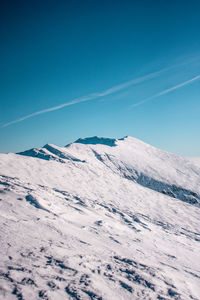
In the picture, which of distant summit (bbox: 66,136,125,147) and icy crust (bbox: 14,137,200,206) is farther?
distant summit (bbox: 66,136,125,147)

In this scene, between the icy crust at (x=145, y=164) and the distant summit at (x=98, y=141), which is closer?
the icy crust at (x=145, y=164)

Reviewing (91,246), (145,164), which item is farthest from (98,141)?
(91,246)

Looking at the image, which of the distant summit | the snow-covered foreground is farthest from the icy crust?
the snow-covered foreground

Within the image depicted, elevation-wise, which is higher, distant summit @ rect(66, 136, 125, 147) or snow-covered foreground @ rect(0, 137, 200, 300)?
distant summit @ rect(66, 136, 125, 147)

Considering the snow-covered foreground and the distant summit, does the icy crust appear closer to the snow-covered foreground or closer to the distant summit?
the distant summit

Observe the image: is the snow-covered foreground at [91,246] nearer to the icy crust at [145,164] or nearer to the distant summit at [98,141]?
the icy crust at [145,164]

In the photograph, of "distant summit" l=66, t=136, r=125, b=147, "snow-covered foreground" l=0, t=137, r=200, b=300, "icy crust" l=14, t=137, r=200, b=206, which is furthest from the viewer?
"distant summit" l=66, t=136, r=125, b=147

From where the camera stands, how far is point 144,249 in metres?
10.9

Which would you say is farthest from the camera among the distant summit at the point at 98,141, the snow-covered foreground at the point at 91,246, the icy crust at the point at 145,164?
the distant summit at the point at 98,141

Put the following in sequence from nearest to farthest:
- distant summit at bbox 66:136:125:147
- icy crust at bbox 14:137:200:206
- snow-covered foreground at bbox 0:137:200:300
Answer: snow-covered foreground at bbox 0:137:200:300 → icy crust at bbox 14:137:200:206 → distant summit at bbox 66:136:125:147

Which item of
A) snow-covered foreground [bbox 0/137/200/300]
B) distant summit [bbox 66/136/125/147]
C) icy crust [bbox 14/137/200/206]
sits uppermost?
distant summit [bbox 66/136/125/147]

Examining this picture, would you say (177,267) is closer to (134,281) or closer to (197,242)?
(134,281)

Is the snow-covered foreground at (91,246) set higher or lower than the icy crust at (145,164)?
lower

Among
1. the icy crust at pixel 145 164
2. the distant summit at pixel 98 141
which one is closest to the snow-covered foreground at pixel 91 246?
the icy crust at pixel 145 164
